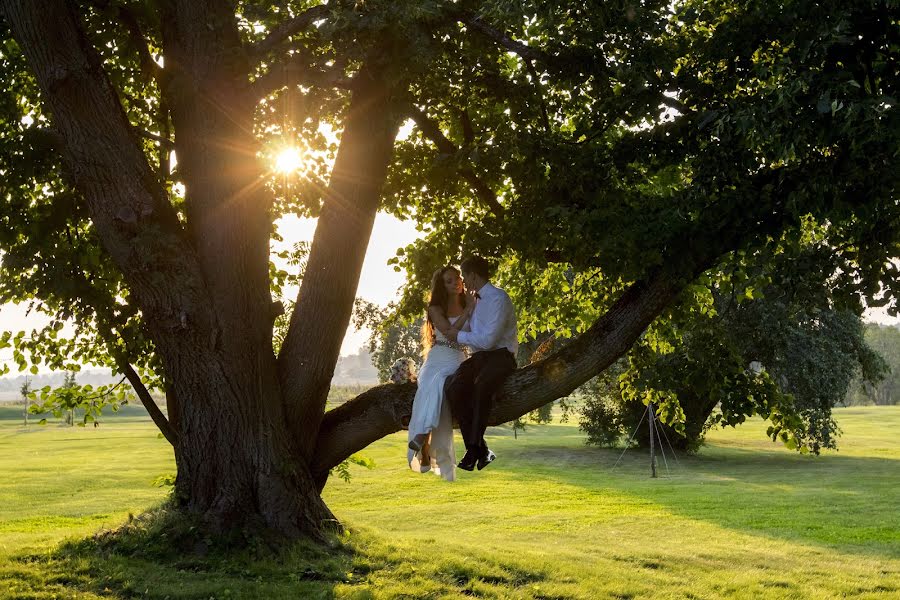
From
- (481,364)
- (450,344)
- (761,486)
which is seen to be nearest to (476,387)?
(481,364)

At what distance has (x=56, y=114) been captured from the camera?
8.12 meters

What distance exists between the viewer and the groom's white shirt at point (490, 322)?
799 cm

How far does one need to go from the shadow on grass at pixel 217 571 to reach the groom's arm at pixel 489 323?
2.58 meters

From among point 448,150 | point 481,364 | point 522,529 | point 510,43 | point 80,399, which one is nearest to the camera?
point 481,364

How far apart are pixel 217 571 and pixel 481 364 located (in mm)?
3223

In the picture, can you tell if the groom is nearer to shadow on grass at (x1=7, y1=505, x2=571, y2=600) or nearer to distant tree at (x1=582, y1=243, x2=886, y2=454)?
shadow on grass at (x1=7, y1=505, x2=571, y2=600)

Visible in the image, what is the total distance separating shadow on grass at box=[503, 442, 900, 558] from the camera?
19.4 m

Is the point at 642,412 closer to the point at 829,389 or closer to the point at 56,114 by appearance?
the point at 829,389

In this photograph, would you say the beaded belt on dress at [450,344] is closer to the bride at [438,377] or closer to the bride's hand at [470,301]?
the bride at [438,377]

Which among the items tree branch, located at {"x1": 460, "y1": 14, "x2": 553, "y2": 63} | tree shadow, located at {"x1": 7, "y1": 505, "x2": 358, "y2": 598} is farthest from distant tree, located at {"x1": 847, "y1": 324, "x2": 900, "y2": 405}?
Result: tree shadow, located at {"x1": 7, "y1": 505, "x2": 358, "y2": 598}

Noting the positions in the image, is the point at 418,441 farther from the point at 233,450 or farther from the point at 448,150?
the point at 448,150

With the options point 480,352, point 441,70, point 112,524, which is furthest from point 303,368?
point 441,70

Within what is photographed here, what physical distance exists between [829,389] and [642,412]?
748 cm

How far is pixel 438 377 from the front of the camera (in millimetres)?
8305
